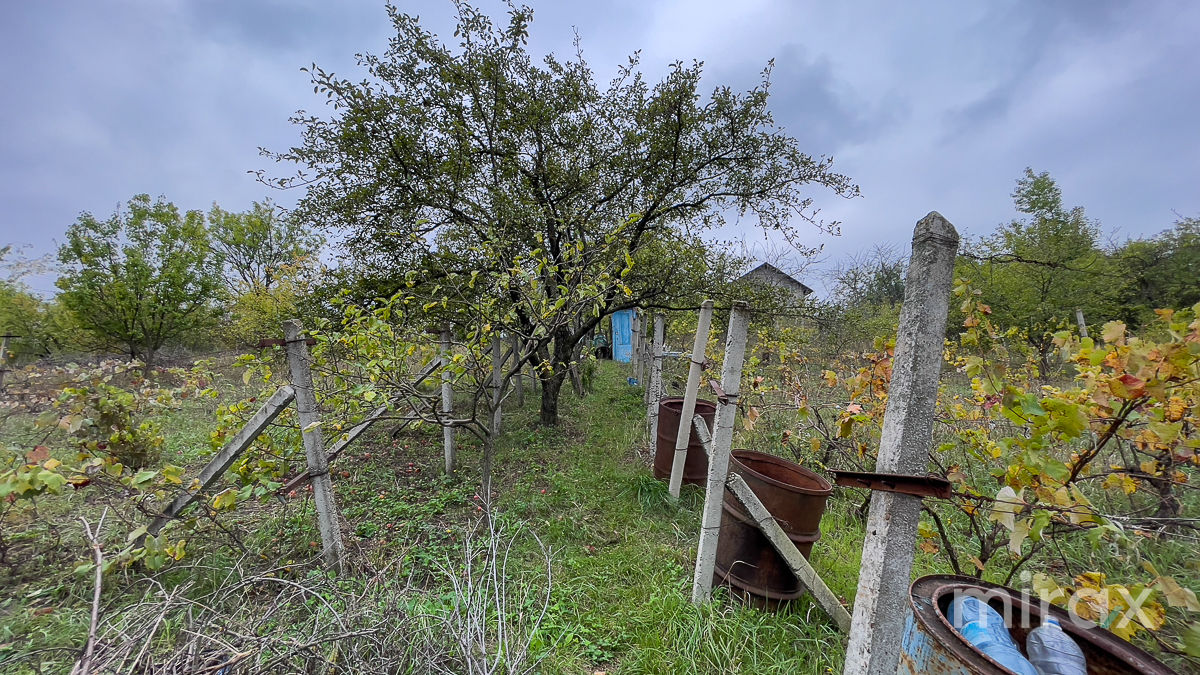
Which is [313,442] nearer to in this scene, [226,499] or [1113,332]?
[226,499]

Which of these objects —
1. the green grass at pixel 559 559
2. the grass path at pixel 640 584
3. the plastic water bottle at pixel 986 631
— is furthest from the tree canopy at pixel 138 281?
the plastic water bottle at pixel 986 631

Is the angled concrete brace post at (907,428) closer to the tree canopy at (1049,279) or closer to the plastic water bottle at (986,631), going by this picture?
the plastic water bottle at (986,631)

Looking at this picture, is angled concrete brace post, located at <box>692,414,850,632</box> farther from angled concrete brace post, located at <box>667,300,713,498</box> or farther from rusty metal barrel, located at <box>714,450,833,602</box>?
angled concrete brace post, located at <box>667,300,713,498</box>

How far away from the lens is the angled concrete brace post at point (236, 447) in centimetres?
275

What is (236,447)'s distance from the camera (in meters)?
2.82

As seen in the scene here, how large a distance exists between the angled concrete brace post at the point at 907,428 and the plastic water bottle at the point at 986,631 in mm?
147

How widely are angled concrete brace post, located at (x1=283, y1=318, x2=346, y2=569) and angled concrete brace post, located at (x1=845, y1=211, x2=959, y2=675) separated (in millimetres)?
3099

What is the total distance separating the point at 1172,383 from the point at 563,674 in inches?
106

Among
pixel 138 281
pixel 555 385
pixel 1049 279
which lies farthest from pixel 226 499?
pixel 1049 279

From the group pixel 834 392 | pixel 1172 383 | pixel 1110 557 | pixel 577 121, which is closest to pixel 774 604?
pixel 1172 383

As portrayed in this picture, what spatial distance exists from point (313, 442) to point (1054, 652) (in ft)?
11.9

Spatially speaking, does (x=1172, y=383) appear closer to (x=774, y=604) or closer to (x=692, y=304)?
(x=774, y=604)

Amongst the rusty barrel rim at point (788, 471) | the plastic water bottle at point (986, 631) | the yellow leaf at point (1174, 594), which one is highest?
the yellow leaf at point (1174, 594)

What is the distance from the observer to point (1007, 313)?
41.5ft
